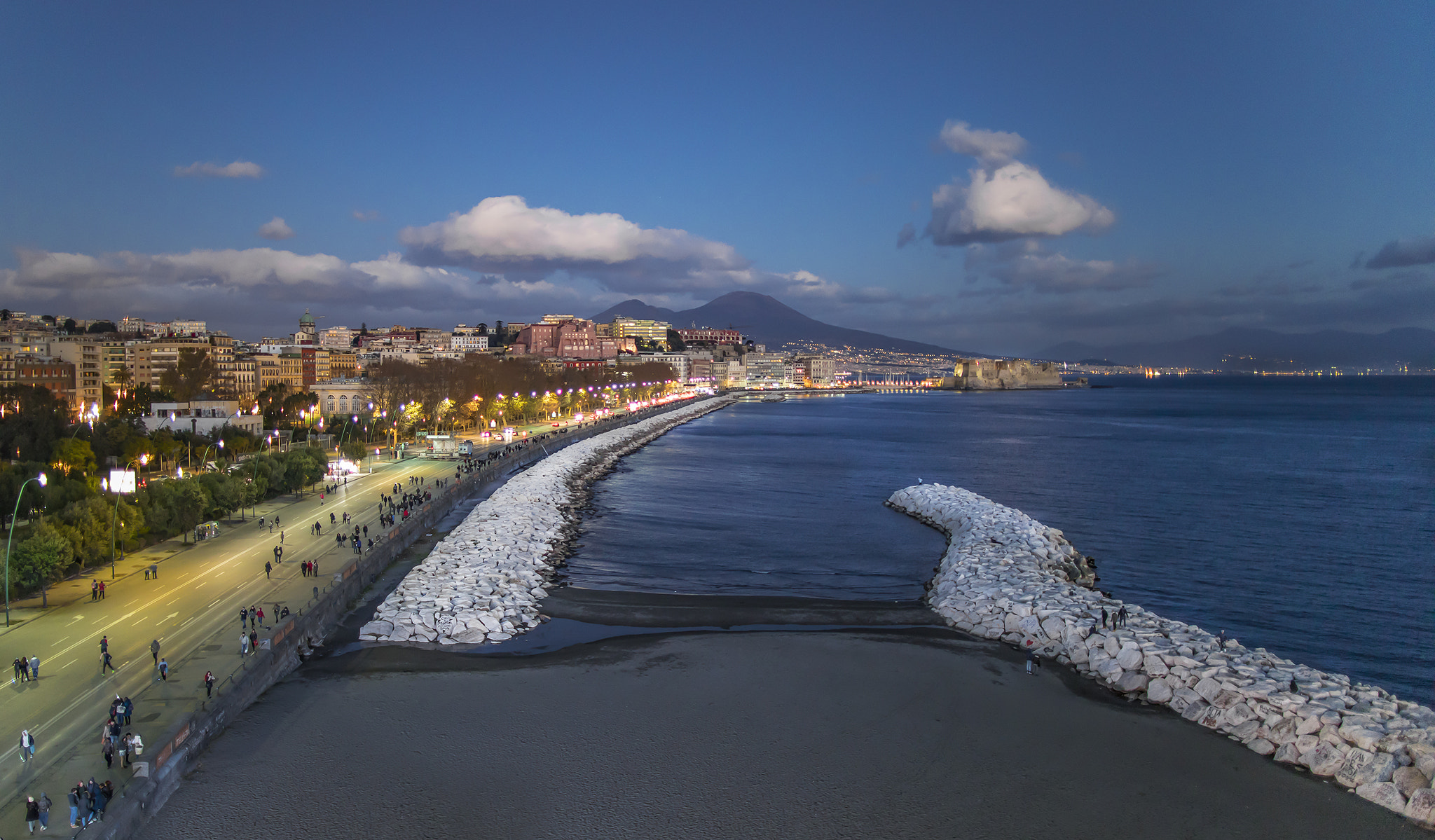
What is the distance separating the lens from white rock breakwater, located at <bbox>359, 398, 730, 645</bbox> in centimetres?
1989

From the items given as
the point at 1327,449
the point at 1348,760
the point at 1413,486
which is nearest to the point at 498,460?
the point at 1348,760

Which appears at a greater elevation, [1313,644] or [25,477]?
[25,477]

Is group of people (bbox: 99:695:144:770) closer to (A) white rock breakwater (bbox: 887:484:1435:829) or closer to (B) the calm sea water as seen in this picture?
(B) the calm sea water

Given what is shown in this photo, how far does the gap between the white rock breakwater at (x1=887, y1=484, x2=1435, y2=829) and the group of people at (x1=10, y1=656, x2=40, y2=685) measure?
19.7m

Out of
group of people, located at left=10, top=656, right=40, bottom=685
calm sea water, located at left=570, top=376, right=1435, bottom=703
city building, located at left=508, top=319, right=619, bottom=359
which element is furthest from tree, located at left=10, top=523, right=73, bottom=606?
city building, located at left=508, top=319, right=619, bottom=359

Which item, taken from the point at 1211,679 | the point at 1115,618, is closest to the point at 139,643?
the point at 1115,618

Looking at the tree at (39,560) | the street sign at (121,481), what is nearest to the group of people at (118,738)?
the tree at (39,560)

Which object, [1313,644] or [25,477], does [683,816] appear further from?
[25,477]

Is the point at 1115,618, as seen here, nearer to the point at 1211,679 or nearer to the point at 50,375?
the point at 1211,679

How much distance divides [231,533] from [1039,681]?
2686cm

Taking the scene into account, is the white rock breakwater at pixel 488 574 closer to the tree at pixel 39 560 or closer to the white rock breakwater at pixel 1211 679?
the tree at pixel 39 560

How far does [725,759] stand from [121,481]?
20.8 metres

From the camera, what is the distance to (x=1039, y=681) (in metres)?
17.3

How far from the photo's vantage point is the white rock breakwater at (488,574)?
1989 centimetres
